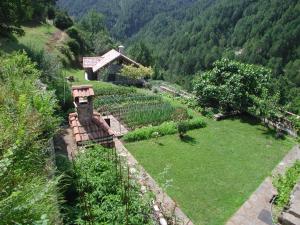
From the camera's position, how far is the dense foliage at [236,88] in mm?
21156

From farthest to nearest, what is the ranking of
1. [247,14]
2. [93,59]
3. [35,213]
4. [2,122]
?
1. [247,14]
2. [93,59]
3. [2,122]
4. [35,213]

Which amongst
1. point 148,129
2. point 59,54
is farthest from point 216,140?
point 59,54

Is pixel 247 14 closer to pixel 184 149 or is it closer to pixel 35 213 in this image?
pixel 184 149

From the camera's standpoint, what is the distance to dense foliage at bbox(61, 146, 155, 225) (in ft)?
24.3

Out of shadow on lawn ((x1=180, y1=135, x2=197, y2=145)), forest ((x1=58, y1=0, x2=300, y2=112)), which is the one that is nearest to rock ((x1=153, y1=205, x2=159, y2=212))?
shadow on lawn ((x1=180, y1=135, x2=197, y2=145))

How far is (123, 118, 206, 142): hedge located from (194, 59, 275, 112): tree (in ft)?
10.1

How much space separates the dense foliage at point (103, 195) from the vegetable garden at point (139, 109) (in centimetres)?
1084

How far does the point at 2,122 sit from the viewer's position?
22.1ft

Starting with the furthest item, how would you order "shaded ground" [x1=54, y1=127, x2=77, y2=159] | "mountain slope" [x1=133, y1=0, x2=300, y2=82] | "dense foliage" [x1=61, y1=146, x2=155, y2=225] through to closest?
"mountain slope" [x1=133, y1=0, x2=300, y2=82] < "shaded ground" [x1=54, y1=127, x2=77, y2=159] < "dense foliage" [x1=61, y1=146, x2=155, y2=225]

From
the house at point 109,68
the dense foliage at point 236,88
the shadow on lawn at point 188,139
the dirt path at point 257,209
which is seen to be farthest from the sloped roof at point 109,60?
the dirt path at point 257,209

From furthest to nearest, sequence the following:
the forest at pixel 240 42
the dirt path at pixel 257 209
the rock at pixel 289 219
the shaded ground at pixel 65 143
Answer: the forest at pixel 240 42
the dirt path at pixel 257 209
the shaded ground at pixel 65 143
the rock at pixel 289 219

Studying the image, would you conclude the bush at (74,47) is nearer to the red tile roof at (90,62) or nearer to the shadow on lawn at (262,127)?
the red tile roof at (90,62)

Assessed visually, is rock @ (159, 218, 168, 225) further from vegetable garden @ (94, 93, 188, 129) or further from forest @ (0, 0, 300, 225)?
vegetable garden @ (94, 93, 188, 129)

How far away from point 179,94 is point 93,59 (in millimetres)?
13975
